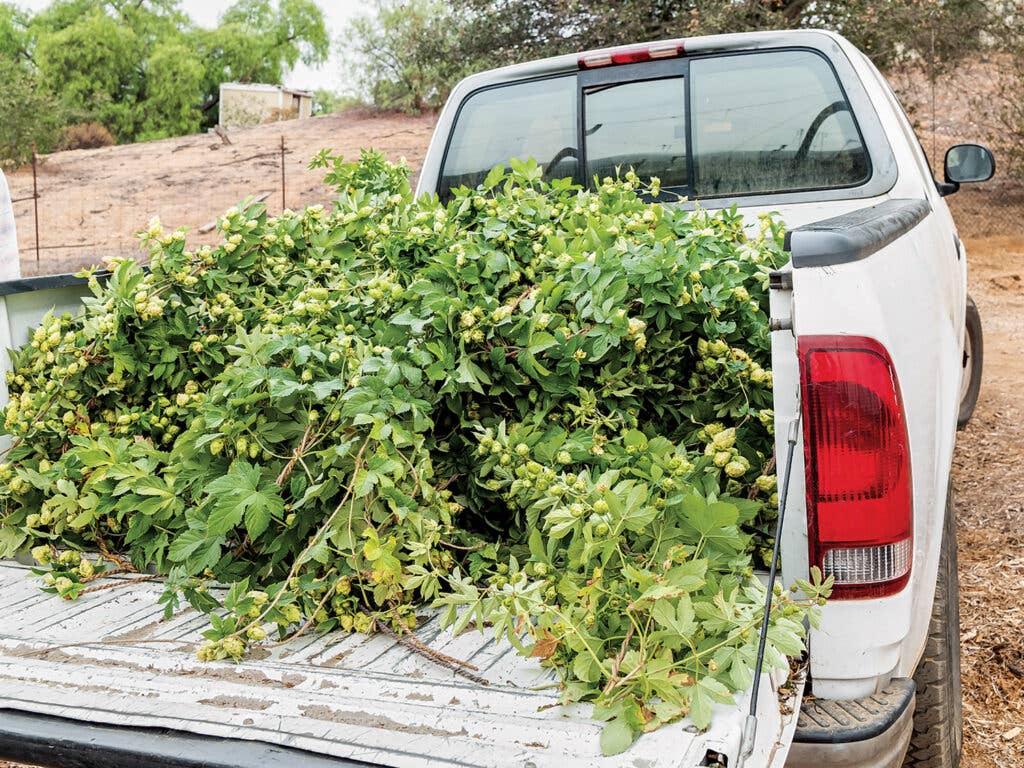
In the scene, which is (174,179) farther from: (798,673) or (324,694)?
(798,673)

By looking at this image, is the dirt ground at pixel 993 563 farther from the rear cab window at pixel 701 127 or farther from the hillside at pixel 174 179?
the hillside at pixel 174 179

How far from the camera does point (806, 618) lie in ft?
6.20

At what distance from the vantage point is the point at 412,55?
1966cm

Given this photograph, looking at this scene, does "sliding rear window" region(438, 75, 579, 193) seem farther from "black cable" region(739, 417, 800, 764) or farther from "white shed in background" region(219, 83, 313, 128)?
"white shed in background" region(219, 83, 313, 128)

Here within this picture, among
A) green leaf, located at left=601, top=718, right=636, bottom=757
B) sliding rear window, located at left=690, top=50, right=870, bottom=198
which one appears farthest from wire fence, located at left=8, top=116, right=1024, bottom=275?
green leaf, located at left=601, top=718, right=636, bottom=757

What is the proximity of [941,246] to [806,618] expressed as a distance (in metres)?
1.66

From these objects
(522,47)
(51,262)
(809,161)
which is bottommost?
(51,262)

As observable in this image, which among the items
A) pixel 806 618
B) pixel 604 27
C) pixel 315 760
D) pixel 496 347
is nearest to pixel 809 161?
pixel 496 347

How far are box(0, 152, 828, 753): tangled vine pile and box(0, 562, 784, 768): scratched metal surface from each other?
0.20ft

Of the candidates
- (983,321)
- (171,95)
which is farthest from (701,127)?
(171,95)

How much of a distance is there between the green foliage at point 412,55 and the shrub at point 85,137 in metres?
9.58

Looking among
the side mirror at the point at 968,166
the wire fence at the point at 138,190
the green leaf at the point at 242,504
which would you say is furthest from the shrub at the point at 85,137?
the green leaf at the point at 242,504

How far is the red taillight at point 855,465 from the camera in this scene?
179 cm

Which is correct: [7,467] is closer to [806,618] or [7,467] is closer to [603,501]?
[603,501]
